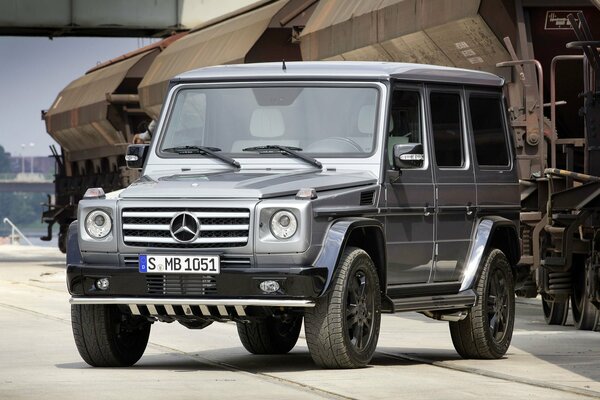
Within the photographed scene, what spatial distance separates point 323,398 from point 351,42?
606 inches

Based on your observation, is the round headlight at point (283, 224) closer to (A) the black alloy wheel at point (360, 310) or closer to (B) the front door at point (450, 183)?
(A) the black alloy wheel at point (360, 310)

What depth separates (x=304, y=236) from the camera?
10.0 metres

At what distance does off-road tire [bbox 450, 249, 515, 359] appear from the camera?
11.7 m

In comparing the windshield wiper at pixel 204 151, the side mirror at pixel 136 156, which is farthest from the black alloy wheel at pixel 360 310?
the side mirror at pixel 136 156

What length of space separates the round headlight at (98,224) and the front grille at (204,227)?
0.80 ft

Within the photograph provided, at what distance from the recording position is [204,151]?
11.2m

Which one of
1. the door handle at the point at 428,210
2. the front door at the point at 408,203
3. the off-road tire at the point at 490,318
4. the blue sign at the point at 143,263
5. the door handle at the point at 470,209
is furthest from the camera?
the door handle at the point at 470,209

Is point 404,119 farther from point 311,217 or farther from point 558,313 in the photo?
point 558,313

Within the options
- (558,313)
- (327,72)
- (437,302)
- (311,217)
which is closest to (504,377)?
(437,302)

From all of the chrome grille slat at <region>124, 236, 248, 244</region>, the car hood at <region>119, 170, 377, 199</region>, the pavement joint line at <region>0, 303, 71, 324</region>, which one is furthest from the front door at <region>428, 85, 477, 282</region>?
the pavement joint line at <region>0, 303, 71, 324</region>

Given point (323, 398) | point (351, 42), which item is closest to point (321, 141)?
point (323, 398)

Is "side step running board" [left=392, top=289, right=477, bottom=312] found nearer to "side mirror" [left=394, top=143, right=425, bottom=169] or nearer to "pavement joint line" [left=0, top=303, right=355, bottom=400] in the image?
"side mirror" [left=394, top=143, right=425, bottom=169]

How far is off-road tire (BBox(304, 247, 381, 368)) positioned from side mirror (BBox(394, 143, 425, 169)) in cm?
76

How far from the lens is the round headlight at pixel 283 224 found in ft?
33.0
